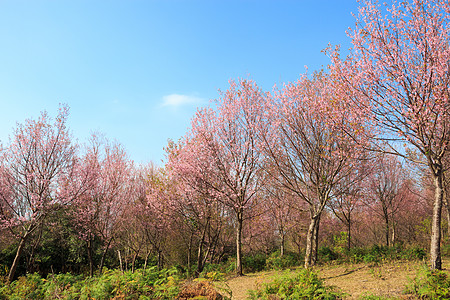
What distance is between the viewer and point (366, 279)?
8.69 m

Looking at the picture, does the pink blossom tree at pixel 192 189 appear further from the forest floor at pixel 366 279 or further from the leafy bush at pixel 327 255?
the leafy bush at pixel 327 255

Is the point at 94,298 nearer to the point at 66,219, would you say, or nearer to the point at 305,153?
the point at 305,153

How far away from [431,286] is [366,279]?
2.59 m

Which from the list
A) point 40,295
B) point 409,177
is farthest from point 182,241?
point 409,177

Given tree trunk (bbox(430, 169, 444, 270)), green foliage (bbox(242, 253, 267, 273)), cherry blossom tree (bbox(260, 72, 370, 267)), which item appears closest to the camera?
tree trunk (bbox(430, 169, 444, 270))

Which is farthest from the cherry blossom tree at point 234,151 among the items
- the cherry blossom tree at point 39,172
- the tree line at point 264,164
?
the cherry blossom tree at point 39,172

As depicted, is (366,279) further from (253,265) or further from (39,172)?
(39,172)

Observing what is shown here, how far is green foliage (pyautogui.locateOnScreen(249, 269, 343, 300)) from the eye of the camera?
6215mm

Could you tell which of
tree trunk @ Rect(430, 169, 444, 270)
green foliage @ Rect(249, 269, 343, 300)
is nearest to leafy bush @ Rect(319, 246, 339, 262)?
tree trunk @ Rect(430, 169, 444, 270)

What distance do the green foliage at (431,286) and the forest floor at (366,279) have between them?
0.19 m

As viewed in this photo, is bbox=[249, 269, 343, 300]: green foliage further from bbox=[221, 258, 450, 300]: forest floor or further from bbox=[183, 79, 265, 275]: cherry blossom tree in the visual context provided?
bbox=[183, 79, 265, 275]: cherry blossom tree

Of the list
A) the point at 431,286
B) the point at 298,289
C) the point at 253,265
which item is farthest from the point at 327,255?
the point at 298,289

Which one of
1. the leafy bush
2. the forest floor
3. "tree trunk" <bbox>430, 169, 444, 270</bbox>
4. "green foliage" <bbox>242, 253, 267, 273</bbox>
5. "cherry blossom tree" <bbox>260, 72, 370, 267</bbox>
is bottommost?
"green foliage" <bbox>242, 253, 267, 273</bbox>

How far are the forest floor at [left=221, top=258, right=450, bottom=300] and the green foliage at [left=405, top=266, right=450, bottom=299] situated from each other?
194 millimetres
